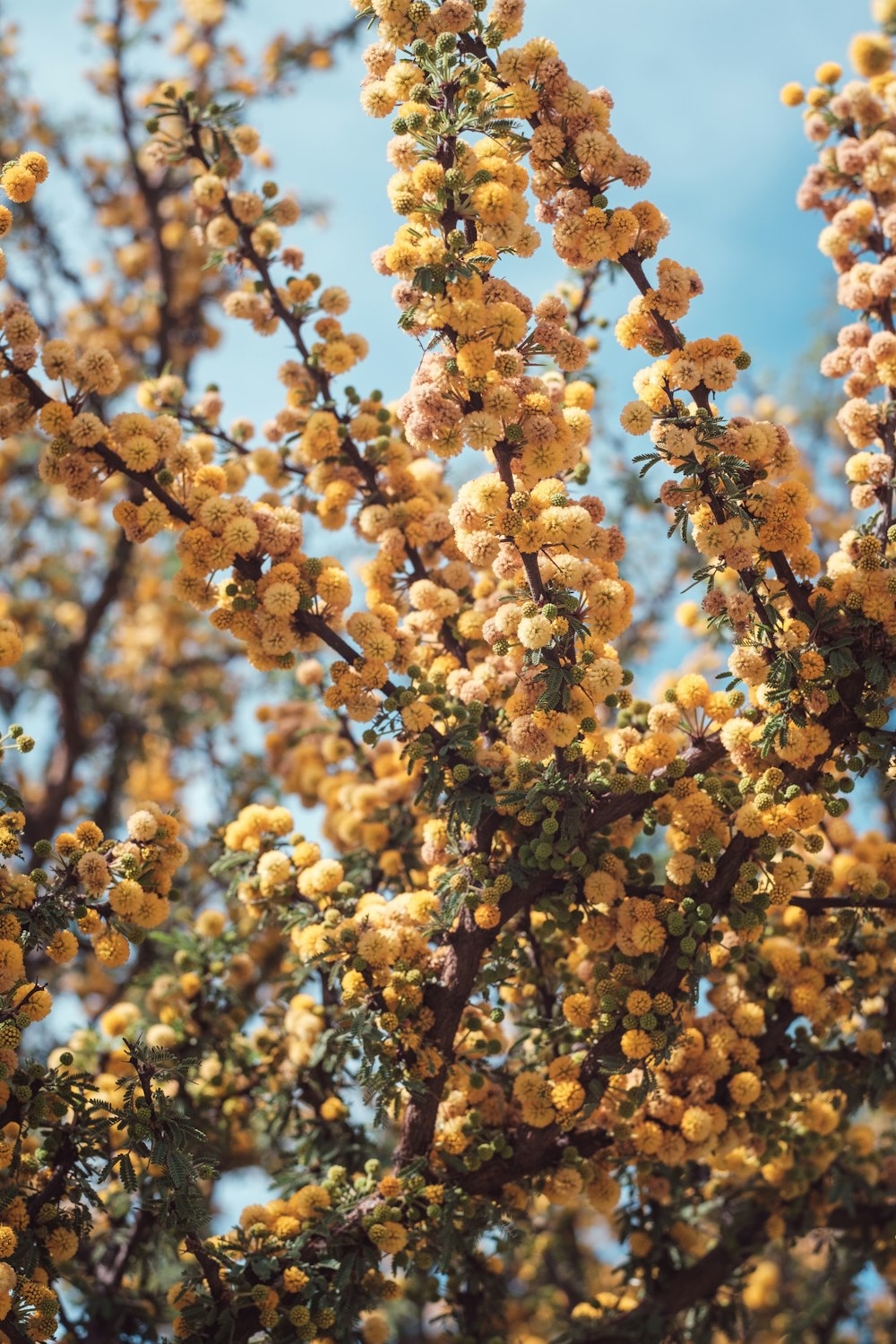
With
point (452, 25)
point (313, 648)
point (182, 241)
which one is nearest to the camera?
point (452, 25)

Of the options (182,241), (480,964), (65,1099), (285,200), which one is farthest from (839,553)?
(182,241)

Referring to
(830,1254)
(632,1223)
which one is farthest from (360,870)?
(830,1254)

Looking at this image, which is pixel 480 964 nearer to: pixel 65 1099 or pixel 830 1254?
pixel 65 1099

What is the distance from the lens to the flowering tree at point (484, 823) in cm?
364

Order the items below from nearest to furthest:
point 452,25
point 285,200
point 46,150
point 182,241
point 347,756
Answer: point 452,25 → point 285,200 → point 347,756 → point 46,150 → point 182,241

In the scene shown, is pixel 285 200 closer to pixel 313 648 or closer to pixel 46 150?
pixel 313 648

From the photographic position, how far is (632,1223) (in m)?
4.97

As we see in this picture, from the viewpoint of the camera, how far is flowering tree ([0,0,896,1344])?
3.64m

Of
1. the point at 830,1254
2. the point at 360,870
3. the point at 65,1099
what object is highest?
the point at 360,870

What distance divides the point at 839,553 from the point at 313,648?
190 cm

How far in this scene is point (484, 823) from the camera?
412cm

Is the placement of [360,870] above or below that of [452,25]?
below

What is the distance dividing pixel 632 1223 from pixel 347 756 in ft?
8.15

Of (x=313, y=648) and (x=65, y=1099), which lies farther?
(x=313, y=648)
